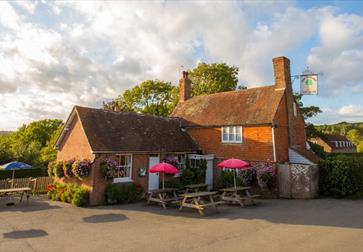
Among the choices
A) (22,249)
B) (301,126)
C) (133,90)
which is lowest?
(22,249)

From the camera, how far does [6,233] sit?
1041 cm

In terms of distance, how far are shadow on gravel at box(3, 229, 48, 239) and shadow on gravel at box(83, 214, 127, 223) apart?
2.12 metres

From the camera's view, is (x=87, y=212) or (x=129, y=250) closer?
(x=129, y=250)

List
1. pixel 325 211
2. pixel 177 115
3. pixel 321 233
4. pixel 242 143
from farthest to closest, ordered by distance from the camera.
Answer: pixel 177 115 < pixel 242 143 < pixel 325 211 < pixel 321 233

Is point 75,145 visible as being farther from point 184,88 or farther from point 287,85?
point 287,85

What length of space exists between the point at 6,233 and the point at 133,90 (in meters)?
36.6

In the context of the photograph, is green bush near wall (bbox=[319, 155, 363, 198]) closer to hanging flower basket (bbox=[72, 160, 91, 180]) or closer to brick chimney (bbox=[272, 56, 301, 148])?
brick chimney (bbox=[272, 56, 301, 148])

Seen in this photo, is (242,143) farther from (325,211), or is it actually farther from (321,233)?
(321,233)

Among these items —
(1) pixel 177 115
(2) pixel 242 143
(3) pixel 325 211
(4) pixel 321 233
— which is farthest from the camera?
(1) pixel 177 115

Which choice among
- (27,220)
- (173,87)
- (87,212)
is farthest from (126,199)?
(173,87)

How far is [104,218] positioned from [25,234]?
3346 millimetres

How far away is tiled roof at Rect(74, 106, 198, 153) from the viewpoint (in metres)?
17.9

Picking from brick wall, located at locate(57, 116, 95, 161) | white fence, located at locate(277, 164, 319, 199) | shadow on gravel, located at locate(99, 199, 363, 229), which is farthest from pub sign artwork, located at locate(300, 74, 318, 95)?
brick wall, located at locate(57, 116, 95, 161)

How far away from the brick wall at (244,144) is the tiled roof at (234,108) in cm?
59
